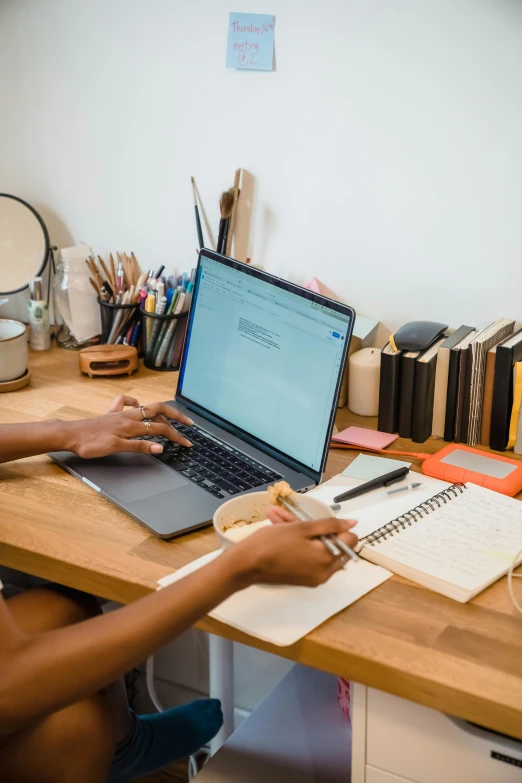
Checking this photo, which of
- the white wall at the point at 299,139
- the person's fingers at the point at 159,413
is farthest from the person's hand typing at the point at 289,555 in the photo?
the white wall at the point at 299,139

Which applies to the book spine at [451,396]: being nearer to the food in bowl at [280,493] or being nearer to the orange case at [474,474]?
the orange case at [474,474]

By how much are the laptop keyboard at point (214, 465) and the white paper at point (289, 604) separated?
0.20 meters

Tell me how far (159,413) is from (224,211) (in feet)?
1.56

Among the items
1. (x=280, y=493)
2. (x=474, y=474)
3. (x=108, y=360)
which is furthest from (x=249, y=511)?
(x=108, y=360)

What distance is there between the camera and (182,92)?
1655 millimetres

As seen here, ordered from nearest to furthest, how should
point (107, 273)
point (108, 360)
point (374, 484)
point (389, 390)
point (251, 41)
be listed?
point (374, 484)
point (389, 390)
point (251, 41)
point (108, 360)
point (107, 273)

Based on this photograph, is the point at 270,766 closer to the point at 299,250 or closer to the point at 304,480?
the point at 304,480

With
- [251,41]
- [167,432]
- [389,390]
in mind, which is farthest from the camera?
[251,41]

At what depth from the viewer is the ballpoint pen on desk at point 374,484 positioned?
3.88 ft

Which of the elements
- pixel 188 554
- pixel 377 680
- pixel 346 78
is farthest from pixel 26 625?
pixel 346 78

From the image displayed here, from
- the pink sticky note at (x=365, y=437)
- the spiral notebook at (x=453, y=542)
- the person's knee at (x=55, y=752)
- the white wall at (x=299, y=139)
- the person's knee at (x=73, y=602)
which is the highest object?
the white wall at (x=299, y=139)

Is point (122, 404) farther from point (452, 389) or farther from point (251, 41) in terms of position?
point (251, 41)

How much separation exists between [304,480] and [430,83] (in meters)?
0.72

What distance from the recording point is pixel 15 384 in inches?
63.2
